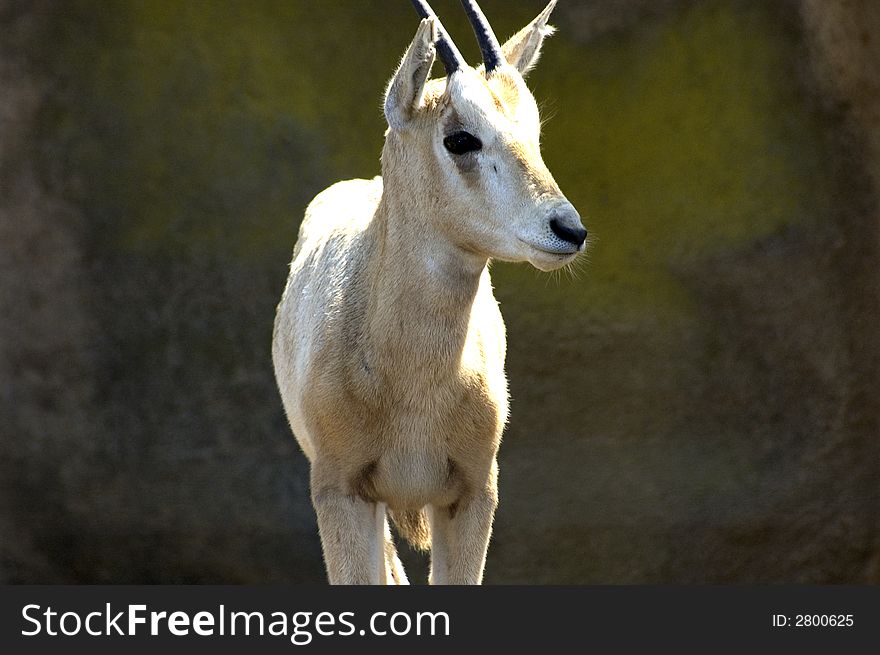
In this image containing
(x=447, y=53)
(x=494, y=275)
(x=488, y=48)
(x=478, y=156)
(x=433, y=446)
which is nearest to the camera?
(x=478, y=156)

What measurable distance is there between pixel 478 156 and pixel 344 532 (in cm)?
178

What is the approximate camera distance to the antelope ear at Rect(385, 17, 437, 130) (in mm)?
5989

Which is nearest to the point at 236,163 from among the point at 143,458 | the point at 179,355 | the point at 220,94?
the point at 220,94

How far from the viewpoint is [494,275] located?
35.2 feet

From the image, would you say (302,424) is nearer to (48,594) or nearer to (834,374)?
(48,594)

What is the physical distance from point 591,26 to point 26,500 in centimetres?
524

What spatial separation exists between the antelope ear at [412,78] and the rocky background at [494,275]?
14.6ft

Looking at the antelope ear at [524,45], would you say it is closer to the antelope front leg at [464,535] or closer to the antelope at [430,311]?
the antelope at [430,311]

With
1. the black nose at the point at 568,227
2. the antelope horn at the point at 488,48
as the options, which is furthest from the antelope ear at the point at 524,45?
the black nose at the point at 568,227

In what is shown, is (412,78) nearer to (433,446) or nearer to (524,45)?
(524,45)

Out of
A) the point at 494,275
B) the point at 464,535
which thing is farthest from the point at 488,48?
the point at 494,275

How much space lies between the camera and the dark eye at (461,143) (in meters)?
6.11

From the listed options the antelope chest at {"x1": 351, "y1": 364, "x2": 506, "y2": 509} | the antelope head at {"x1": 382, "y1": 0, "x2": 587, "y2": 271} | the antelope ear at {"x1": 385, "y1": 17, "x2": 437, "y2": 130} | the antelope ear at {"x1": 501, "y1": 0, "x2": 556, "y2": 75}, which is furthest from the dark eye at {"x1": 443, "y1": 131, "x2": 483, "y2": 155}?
the antelope chest at {"x1": 351, "y1": 364, "x2": 506, "y2": 509}

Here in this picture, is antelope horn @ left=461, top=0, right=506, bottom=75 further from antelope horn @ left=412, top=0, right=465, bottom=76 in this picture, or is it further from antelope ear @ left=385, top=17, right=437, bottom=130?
antelope ear @ left=385, top=17, right=437, bottom=130
